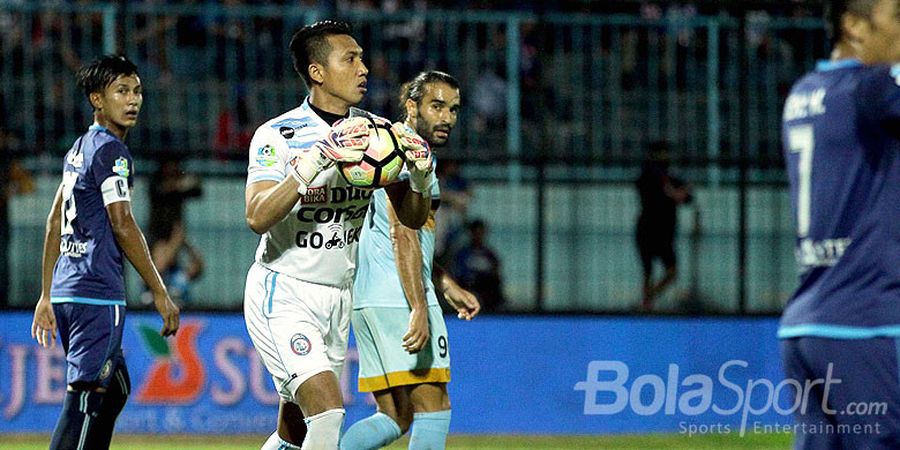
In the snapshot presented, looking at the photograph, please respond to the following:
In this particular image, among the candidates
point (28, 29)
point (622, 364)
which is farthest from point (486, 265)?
point (28, 29)

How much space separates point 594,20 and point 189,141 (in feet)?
11.8

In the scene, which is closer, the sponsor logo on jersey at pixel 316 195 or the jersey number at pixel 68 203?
the sponsor logo on jersey at pixel 316 195

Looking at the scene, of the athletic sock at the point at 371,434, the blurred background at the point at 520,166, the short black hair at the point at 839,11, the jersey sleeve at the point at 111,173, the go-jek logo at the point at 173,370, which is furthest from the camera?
the blurred background at the point at 520,166

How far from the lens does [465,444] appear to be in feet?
34.1

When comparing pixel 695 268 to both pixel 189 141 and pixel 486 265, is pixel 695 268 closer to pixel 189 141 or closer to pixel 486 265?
pixel 486 265

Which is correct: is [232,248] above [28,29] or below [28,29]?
below

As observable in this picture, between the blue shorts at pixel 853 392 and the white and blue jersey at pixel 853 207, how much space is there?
39 millimetres

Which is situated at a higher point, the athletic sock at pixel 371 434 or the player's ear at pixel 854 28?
the player's ear at pixel 854 28

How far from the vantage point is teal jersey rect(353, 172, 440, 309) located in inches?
258

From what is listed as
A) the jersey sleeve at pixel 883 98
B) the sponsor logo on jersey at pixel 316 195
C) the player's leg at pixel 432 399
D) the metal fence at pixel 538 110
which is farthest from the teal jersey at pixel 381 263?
the metal fence at pixel 538 110

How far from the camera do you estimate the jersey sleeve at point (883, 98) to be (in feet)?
12.6

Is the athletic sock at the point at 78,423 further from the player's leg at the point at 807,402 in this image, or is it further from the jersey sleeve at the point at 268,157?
the player's leg at the point at 807,402

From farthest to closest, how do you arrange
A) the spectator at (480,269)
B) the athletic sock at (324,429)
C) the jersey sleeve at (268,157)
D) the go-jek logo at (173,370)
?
the spectator at (480,269) → the go-jek logo at (173,370) → the jersey sleeve at (268,157) → the athletic sock at (324,429)

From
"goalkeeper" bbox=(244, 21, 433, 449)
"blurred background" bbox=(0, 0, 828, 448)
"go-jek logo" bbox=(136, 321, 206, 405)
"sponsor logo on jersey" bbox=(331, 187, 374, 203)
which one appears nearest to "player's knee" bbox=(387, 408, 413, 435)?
"goalkeeper" bbox=(244, 21, 433, 449)
